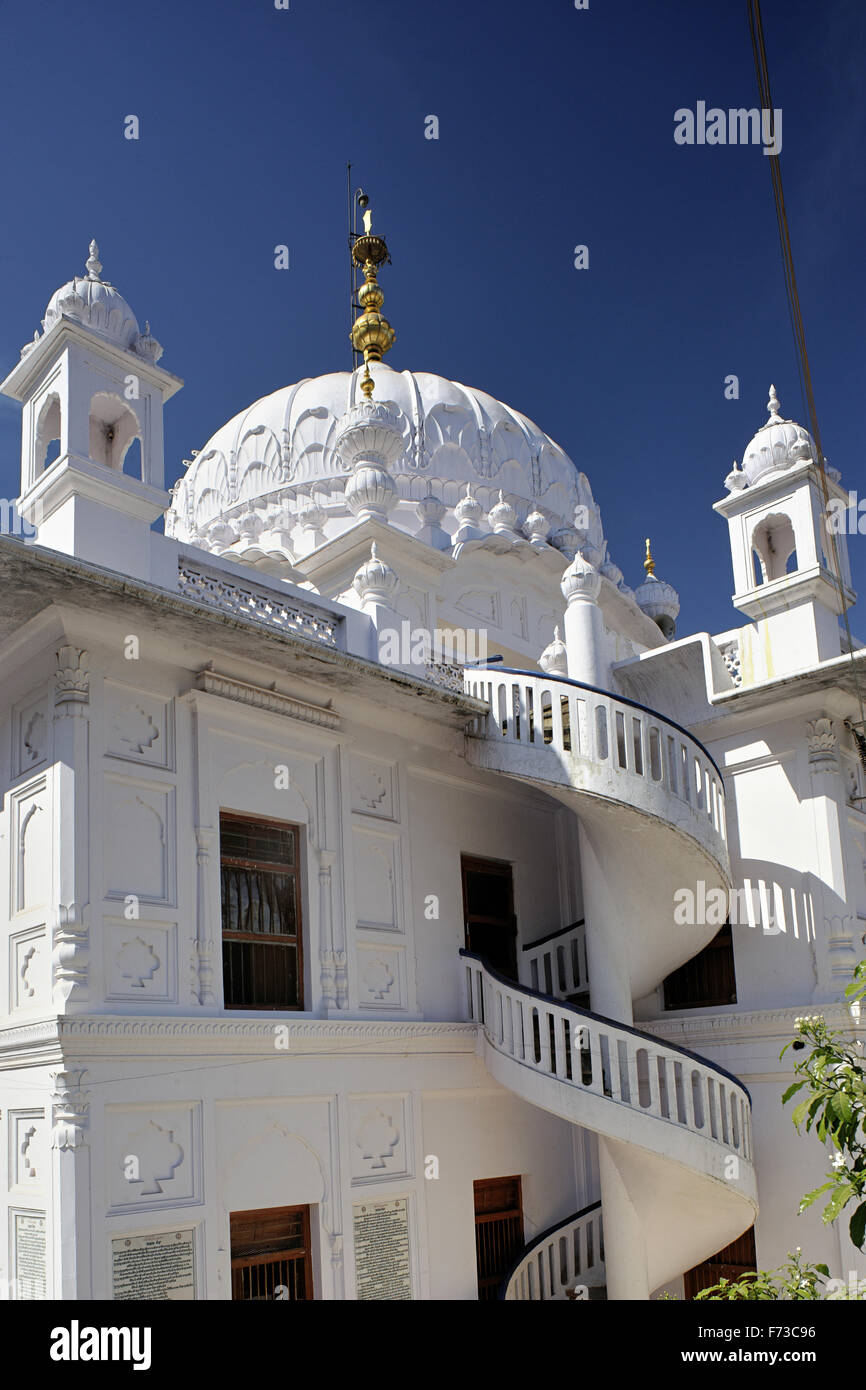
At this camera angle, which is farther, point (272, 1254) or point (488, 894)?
point (488, 894)

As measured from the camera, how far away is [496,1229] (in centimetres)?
1195

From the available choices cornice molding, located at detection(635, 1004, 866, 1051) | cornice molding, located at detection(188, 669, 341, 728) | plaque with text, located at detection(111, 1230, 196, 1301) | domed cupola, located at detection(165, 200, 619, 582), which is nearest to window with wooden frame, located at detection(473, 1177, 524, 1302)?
cornice molding, located at detection(635, 1004, 866, 1051)

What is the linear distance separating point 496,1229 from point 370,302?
12.9 m

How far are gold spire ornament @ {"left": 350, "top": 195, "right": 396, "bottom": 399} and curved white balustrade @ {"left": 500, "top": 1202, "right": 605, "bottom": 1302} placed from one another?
11.6 meters

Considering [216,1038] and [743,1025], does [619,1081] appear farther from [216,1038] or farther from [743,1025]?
[216,1038]

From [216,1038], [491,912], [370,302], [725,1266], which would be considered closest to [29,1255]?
[216,1038]

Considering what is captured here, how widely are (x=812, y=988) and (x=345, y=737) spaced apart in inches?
202

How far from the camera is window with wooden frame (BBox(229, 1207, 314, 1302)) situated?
31.2 feet

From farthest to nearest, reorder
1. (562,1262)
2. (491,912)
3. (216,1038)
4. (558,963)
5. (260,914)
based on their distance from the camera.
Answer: (558,963) < (491,912) < (562,1262) < (260,914) < (216,1038)

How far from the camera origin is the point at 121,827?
9.35 m

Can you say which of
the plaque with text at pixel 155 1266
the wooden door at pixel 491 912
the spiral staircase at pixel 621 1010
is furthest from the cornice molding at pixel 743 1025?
the plaque with text at pixel 155 1266

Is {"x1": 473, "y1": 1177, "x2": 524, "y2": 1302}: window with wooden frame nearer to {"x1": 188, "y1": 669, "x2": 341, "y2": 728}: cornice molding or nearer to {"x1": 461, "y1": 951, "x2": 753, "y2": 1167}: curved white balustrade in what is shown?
{"x1": 461, "y1": 951, "x2": 753, "y2": 1167}: curved white balustrade
